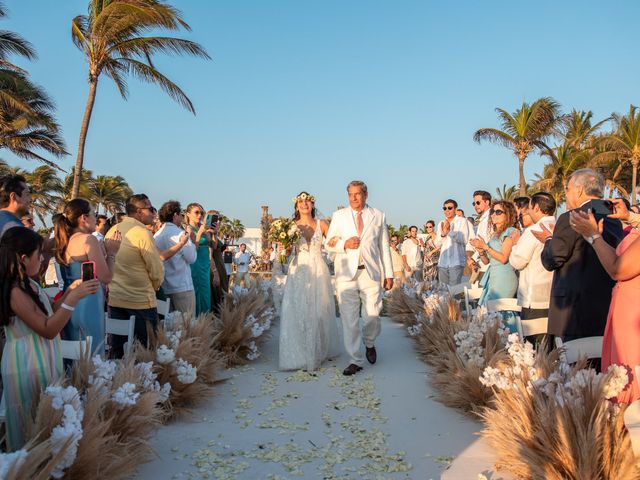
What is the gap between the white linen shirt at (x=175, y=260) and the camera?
6.74m

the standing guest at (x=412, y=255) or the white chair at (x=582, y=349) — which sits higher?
the standing guest at (x=412, y=255)

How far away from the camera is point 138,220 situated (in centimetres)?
578

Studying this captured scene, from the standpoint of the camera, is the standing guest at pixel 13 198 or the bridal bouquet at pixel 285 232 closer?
the standing guest at pixel 13 198

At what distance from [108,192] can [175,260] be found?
4990cm

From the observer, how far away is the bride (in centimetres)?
694

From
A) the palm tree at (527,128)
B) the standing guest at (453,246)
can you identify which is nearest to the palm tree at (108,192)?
the palm tree at (527,128)

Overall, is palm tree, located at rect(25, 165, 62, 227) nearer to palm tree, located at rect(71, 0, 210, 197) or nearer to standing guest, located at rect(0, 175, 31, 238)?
palm tree, located at rect(71, 0, 210, 197)

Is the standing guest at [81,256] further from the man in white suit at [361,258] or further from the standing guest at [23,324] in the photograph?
the man in white suit at [361,258]

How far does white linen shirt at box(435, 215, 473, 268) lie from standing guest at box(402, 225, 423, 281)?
650cm

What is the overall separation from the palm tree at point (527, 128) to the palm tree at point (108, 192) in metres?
36.2

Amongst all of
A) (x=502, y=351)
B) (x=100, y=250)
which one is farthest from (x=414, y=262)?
(x=100, y=250)

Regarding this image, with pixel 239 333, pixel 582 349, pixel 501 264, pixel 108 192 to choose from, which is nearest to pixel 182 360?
pixel 239 333

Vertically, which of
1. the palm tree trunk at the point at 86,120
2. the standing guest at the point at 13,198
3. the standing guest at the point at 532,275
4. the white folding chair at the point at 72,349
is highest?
the palm tree trunk at the point at 86,120

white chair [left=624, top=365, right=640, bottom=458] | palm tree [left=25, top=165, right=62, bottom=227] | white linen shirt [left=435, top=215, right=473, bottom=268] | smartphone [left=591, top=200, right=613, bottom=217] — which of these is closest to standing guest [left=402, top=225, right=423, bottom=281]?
white linen shirt [left=435, top=215, right=473, bottom=268]
